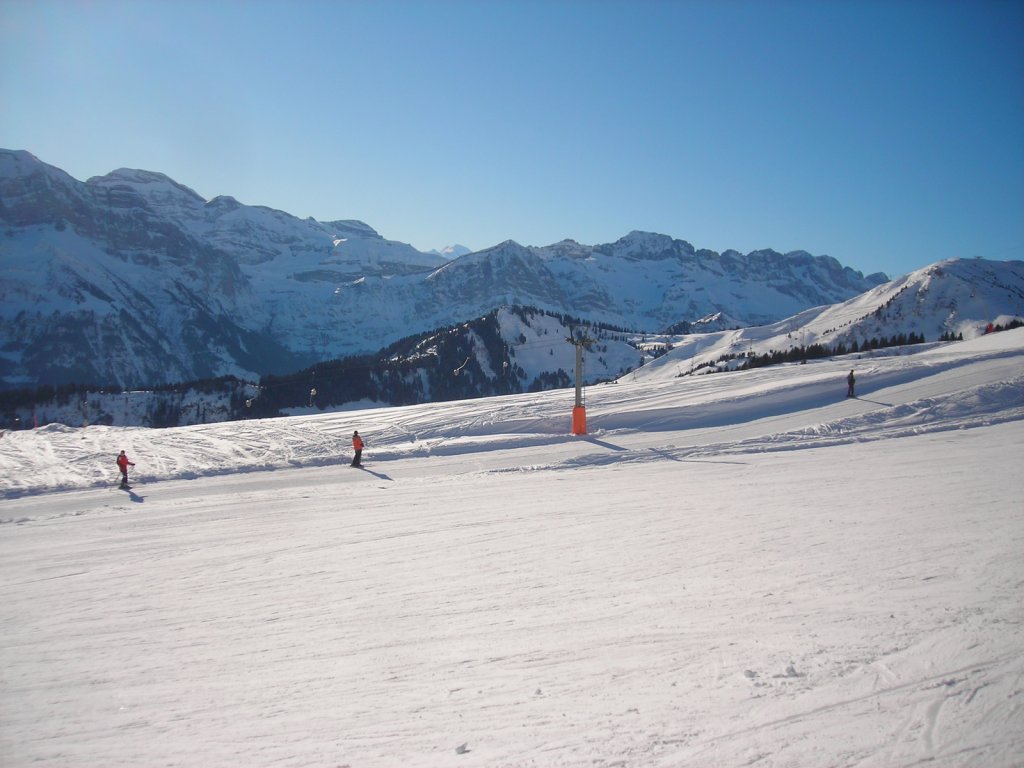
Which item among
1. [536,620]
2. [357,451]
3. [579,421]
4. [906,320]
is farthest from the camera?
[906,320]

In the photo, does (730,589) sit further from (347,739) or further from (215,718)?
(215,718)

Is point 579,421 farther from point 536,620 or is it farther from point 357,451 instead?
point 536,620

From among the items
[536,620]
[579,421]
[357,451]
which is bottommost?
[536,620]

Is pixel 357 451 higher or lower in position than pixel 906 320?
lower

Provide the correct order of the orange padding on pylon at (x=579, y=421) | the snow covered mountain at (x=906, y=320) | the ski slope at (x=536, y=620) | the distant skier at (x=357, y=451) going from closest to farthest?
the ski slope at (x=536, y=620) → the distant skier at (x=357, y=451) → the orange padding on pylon at (x=579, y=421) → the snow covered mountain at (x=906, y=320)

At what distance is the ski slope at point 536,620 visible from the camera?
5242 millimetres

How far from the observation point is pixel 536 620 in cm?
Result: 749

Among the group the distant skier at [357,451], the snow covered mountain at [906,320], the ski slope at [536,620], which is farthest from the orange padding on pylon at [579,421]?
the snow covered mountain at [906,320]

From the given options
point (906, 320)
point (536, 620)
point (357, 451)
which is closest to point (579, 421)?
point (357, 451)

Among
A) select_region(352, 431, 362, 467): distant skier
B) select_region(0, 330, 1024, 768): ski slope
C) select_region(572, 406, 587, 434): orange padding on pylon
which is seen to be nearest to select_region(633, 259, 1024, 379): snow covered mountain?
select_region(572, 406, 587, 434): orange padding on pylon

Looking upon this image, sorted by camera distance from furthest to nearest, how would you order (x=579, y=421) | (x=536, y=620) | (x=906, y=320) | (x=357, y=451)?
(x=906, y=320)
(x=579, y=421)
(x=357, y=451)
(x=536, y=620)

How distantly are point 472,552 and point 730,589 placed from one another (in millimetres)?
4611

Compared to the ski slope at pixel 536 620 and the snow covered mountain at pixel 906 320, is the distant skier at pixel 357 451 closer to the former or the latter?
the ski slope at pixel 536 620

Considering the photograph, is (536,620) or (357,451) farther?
(357,451)
